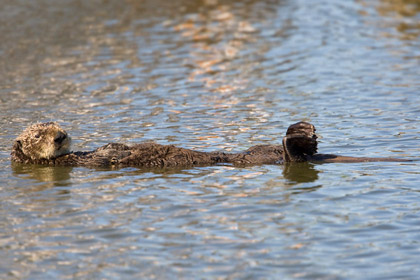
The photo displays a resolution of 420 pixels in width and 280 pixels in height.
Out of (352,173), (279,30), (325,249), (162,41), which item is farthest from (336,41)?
(325,249)

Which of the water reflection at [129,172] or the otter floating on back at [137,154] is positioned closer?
the water reflection at [129,172]

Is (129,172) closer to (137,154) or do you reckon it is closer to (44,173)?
(137,154)

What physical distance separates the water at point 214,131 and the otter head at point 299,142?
204 millimetres

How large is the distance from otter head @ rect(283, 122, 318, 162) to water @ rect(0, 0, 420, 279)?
0.20m

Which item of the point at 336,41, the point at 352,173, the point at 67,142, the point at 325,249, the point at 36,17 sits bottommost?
the point at 325,249

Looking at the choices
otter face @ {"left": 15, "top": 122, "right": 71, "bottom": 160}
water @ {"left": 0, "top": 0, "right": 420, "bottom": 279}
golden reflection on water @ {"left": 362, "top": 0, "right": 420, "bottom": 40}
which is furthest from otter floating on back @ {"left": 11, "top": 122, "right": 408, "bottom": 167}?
golden reflection on water @ {"left": 362, "top": 0, "right": 420, "bottom": 40}

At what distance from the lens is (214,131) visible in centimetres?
942

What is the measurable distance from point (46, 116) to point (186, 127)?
234 cm

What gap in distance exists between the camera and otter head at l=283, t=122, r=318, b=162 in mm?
6934

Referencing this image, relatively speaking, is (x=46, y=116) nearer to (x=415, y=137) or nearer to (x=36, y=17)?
(x=415, y=137)

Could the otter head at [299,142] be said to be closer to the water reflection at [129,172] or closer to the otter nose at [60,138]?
the water reflection at [129,172]

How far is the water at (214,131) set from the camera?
5266mm

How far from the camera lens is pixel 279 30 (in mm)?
17625

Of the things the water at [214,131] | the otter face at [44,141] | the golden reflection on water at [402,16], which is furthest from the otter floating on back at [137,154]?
the golden reflection on water at [402,16]
